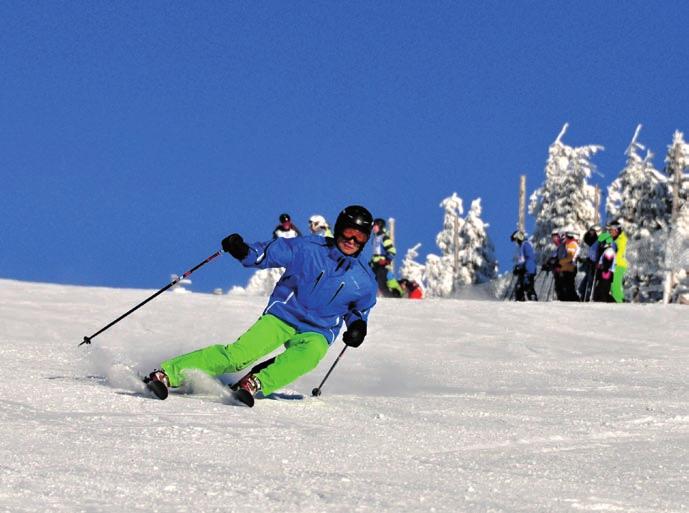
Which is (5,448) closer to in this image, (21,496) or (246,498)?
(21,496)

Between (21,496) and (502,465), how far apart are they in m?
1.85

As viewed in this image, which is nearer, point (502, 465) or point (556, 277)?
point (502, 465)

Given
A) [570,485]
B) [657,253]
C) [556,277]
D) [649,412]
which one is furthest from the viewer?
[657,253]

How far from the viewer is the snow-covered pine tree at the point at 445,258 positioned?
50.8 metres

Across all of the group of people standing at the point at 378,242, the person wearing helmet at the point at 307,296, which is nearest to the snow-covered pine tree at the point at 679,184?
the group of people standing at the point at 378,242

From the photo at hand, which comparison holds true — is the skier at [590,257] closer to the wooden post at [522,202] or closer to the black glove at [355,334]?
the black glove at [355,334]

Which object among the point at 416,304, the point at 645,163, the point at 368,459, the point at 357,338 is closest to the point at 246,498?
the point at 368,459

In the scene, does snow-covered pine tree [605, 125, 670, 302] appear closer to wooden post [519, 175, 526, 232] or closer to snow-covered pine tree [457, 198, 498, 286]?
wooden post [519, 175, 526, 232]

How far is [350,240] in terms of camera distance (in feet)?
20.2

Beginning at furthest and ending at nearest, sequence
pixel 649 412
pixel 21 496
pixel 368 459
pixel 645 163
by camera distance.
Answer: pixel 645 163, pixel 649 412, pixel 368 459, pixel 21 496

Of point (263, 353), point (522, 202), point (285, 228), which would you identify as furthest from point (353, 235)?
point (522, 202)

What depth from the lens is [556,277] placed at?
18562 millimetres

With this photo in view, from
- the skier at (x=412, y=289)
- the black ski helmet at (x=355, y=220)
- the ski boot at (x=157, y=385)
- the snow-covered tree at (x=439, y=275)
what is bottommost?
the snow-covered tree at (x=439, y=275)

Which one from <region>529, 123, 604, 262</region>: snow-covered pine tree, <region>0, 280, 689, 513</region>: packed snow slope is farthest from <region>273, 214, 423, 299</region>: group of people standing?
<region>529, 123, 604, 262</region>: snow-covered pine tree
